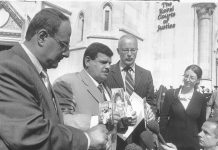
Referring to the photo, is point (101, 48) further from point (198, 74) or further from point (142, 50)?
point (142, 50)

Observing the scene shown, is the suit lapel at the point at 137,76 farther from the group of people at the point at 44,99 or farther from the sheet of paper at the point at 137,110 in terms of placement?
the group of people at the point at 44,99

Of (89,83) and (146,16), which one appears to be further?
(146,16)

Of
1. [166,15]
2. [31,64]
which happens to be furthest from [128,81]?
[166,15]

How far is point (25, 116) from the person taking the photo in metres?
1.38

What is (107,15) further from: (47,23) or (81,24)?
(47,23)

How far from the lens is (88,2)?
63.6ft

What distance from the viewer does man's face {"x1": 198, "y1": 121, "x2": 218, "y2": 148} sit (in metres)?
3.32

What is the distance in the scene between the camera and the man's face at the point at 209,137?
3.32 meters

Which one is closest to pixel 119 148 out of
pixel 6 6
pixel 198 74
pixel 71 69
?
pixel 198 74

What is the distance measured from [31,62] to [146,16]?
1845cm

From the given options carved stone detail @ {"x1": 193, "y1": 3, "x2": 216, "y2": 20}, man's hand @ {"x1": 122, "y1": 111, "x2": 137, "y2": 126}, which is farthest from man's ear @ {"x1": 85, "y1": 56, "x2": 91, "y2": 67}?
carved stone detail @ {"x1": 193, "y1": 3, "x2": 216, "y2": 20}

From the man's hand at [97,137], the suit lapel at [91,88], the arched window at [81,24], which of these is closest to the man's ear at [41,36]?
the man's hand at [97,137]

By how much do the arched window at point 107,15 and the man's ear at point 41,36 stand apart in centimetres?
1647

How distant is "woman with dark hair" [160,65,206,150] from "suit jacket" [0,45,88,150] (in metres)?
3.25
